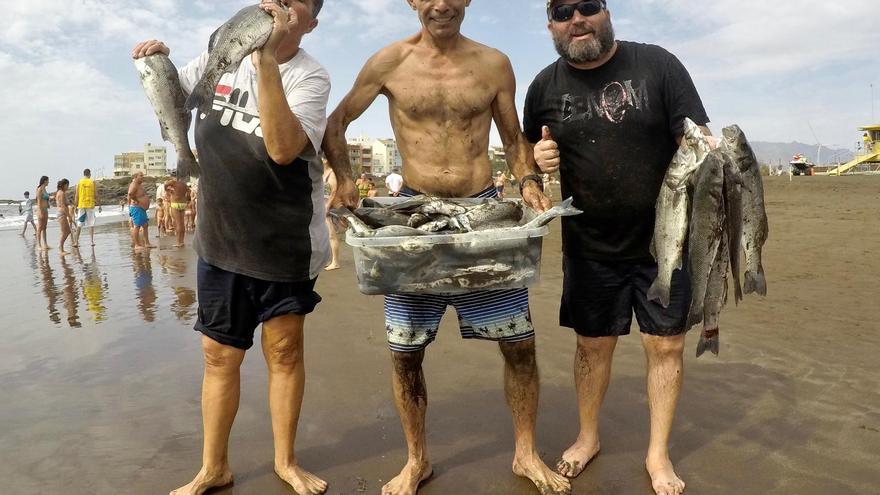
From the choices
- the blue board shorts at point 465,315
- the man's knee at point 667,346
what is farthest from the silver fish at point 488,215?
the man's knee at point 667,346

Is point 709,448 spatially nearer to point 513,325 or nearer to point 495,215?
point 513,325

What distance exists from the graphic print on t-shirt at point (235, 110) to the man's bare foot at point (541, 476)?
242cm

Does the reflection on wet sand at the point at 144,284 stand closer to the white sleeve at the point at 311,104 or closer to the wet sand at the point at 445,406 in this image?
the wet sand at the point at 445,406

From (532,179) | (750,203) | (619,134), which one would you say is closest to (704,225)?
(750,203)

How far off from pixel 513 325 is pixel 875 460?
233 centimetres

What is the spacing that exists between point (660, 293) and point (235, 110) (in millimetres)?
2525

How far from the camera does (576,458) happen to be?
3562 millimetres

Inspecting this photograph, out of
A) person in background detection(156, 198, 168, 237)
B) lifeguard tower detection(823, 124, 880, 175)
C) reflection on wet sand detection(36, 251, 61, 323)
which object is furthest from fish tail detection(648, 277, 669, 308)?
lifeguard tower detection(823, 124, 880, 175)

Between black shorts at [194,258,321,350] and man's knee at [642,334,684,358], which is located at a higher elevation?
black shorts at [194,258,321,350]

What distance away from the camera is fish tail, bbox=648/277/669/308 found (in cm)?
318

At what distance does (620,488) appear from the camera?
3332 millimetres

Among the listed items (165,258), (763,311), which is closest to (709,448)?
(763,311)

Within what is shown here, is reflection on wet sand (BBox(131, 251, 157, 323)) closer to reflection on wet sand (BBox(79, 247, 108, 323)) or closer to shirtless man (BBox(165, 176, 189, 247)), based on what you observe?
reflection on wet sand (BBox(79, 247, 108, 323))

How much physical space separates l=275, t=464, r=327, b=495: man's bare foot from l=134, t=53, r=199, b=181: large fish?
1.77 meters
